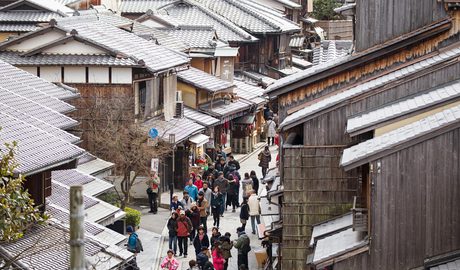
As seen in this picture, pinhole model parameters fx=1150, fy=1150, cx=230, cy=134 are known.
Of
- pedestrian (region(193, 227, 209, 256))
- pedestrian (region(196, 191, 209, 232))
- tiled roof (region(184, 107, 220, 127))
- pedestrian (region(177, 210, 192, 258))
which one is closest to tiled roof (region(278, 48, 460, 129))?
pedestrian (region(193, 227, 209, 256))

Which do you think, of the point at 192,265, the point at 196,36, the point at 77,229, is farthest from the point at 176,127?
the point at 77,229

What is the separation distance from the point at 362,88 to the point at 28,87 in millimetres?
9264

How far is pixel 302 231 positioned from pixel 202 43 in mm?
29641

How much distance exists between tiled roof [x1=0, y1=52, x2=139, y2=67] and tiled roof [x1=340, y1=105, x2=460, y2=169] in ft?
63.8

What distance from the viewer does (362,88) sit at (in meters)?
25.0

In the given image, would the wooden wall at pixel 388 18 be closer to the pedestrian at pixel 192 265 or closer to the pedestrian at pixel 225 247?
the pedestrian at pixel 192 265

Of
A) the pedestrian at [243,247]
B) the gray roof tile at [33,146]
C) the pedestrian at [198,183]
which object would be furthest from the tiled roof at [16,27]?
the gray roof tile at [33,146]

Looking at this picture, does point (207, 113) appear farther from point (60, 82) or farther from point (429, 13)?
point (429, 13)

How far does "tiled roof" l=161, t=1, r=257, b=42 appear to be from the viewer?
62991 mm

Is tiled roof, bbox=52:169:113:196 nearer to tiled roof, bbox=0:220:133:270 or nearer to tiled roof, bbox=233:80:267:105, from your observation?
tiled roof, bbox=0:220:133:270

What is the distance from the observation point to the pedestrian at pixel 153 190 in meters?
37.8

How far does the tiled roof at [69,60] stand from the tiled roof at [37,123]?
14161mm

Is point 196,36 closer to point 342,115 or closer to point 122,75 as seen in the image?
point 122,75

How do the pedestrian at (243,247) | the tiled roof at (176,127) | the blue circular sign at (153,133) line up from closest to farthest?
the pedestrian at (243,247)
the blue circular sign at (153,133)
the tiled roof at (176,127)
